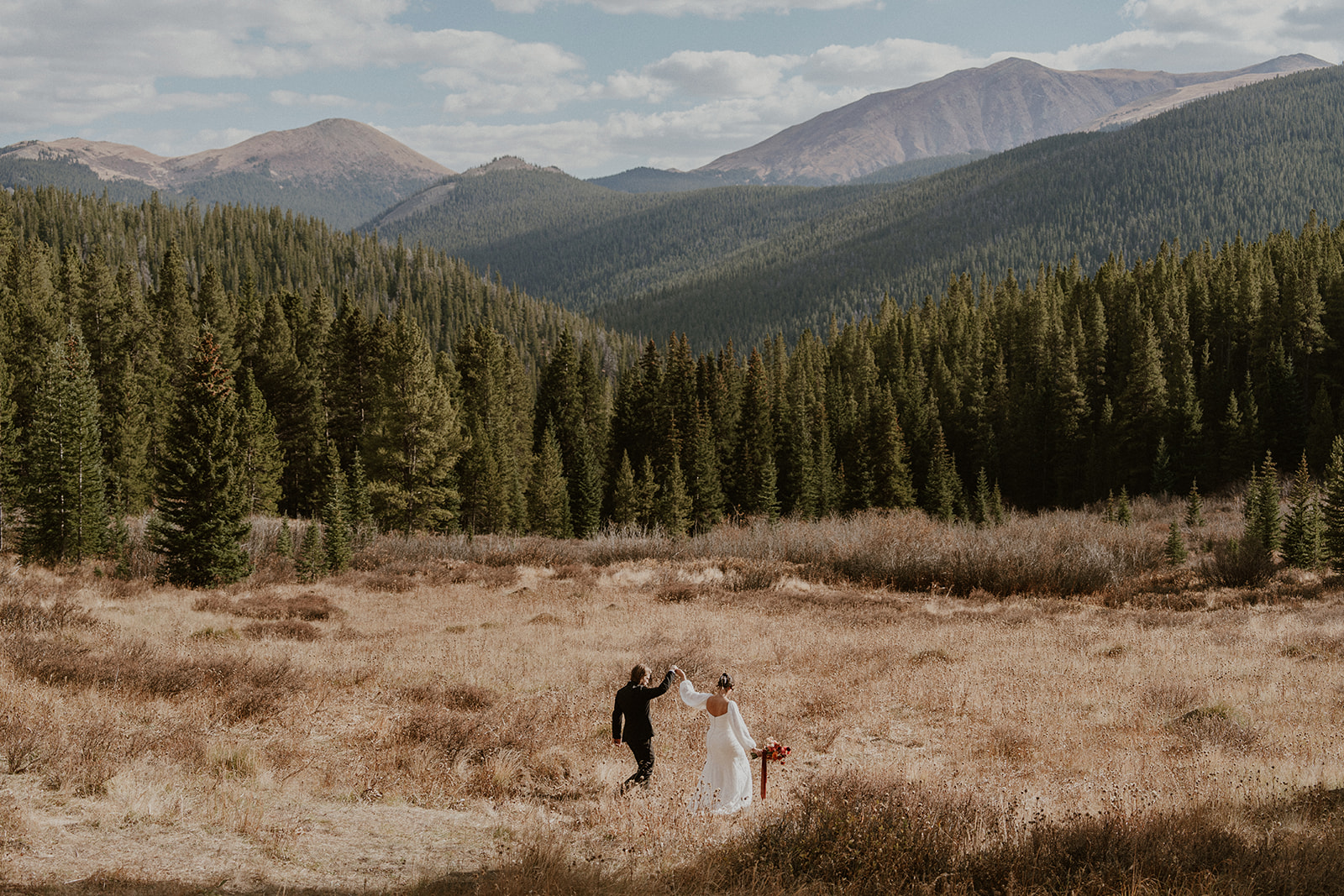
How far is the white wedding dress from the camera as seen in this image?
9875mm

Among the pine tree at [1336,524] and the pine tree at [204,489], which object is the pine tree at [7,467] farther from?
the pine tree at [1336,524]

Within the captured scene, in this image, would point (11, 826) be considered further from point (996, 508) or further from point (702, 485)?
point (996, 508)

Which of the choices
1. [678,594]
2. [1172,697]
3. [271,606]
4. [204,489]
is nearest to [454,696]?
[1172,697]

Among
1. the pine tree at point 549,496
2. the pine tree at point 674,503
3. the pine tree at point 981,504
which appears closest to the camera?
the pine tree at point 549,496

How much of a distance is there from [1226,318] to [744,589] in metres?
75.0

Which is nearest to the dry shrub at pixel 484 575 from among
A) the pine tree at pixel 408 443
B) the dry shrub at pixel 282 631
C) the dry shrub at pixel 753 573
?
the dry shrub at pixel 753 573

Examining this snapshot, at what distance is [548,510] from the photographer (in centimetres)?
6475

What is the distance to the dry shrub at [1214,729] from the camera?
44.1 ft

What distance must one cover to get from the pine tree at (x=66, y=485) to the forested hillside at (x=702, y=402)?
0.20m

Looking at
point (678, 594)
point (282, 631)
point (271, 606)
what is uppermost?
point (282, 631)

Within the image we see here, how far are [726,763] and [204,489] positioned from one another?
2854 centimetres

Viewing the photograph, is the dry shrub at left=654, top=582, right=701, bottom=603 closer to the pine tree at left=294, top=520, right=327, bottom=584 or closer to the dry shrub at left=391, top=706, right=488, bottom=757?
the pine tree at left=294, top=520, right=327, bottom=584

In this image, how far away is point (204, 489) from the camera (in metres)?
31.8

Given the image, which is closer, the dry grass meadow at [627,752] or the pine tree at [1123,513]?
the dry grass meadow at [627,752]
